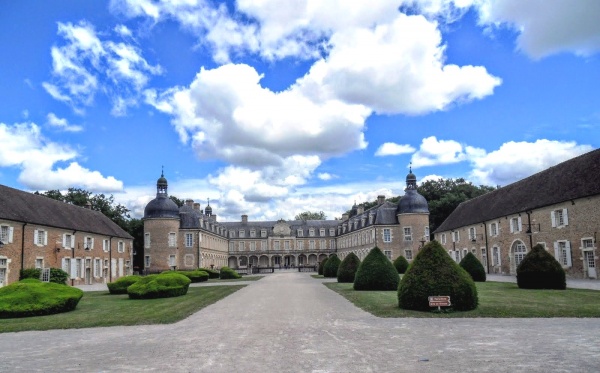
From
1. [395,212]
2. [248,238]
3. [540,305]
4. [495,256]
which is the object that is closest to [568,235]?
[495,256]

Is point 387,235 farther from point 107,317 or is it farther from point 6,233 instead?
point 107,317

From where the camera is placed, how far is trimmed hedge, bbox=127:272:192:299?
66.5 feet

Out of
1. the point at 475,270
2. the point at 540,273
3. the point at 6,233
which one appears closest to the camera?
the point at 540,273

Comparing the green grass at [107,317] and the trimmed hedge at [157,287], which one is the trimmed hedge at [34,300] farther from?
the trimmed hedge at [157,287]

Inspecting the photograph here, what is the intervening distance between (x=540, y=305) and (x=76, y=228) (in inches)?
1191

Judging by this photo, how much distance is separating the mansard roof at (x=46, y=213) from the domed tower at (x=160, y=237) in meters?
10.2

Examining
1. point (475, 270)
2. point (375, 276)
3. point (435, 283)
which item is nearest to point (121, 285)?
point (375, 276)

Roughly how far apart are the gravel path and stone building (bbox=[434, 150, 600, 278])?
18202 mm

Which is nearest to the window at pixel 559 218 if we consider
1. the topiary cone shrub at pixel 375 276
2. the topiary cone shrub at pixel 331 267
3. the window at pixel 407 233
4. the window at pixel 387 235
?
the topiary cone shrub at pixel 375 276

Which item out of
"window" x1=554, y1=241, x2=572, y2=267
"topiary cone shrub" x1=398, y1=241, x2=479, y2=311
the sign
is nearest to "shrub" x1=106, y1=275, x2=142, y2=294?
"topiary cone shrub" x1=398, y1=241, x2=479, y2=311

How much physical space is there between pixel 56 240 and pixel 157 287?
1440 centimetres

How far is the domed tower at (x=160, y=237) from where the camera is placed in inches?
2057

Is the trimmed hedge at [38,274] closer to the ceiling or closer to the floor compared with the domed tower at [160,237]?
closer to the floor

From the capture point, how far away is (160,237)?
172ft
